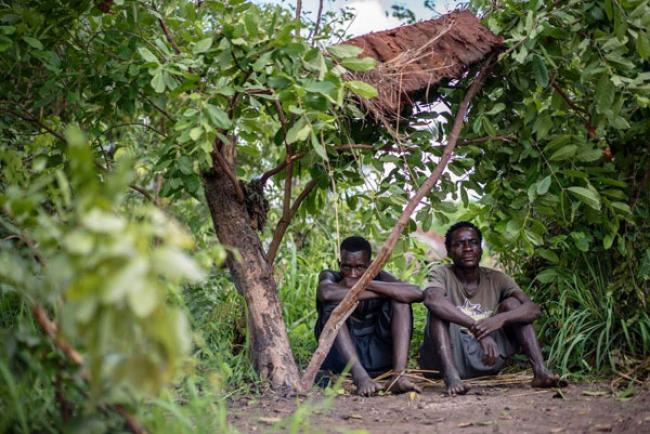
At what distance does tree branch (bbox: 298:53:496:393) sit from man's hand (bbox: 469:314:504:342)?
2.95 feet

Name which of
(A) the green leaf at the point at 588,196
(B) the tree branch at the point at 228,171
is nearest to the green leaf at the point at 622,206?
(A) the green leaf at the point at 588,196

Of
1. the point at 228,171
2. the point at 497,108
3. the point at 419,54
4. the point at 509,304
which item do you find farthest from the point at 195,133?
the point at 509,304

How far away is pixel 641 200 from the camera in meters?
5.04

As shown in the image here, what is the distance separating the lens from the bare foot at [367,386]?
186 inches

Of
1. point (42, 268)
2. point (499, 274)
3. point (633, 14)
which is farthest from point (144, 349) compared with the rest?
point (499, 274)

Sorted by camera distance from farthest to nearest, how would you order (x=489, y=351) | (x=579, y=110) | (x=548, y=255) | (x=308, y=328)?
1. (x=308, y=328)
2. (x=548, y=255)
3. (x=489, y=351)
4. (x=579, y=110)

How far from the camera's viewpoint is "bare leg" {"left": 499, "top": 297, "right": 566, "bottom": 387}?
4809mm

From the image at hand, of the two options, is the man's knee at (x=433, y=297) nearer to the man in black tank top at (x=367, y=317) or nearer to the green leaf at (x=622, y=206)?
the man in black tank top at (x=367, y=317)

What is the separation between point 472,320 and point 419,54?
1610 millimetres

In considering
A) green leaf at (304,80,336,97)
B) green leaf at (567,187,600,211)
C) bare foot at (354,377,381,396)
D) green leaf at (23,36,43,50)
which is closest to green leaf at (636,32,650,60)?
green leaf at (567,187,600,211)

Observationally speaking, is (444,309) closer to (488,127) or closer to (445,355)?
(445,355)

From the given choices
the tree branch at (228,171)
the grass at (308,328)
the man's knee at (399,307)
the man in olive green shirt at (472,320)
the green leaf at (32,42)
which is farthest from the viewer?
the man's knee at (399,307)

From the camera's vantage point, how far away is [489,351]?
506 cm

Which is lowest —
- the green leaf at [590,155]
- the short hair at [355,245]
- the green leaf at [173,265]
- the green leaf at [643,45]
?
the green leaf at [173,265]
